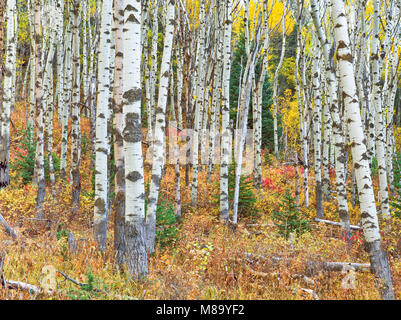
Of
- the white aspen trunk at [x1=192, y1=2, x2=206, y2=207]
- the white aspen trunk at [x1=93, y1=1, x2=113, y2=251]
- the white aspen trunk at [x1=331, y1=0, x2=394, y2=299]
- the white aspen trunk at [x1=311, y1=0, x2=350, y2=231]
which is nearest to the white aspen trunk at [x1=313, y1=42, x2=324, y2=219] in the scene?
the white aspen trunk at [x1=311, y1=0, x2=350, y2=231]

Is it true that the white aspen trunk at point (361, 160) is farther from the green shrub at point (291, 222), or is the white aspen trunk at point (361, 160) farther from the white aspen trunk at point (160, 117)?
the white aspen trunk at point (160, 117)

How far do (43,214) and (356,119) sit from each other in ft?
22.8

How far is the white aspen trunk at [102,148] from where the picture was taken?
5.04m

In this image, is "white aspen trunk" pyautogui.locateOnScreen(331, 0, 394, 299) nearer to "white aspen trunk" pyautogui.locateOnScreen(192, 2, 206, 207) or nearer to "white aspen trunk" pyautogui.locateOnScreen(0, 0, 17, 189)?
"white aspen trunk" pyautogui.locateOnScreen(192, 2, 206, 207)

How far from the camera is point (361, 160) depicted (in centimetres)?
396

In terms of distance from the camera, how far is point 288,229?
6891mm

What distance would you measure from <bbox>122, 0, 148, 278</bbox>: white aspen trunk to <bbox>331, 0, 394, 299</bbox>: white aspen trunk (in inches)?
112

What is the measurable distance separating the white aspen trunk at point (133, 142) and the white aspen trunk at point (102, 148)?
4.28 feet

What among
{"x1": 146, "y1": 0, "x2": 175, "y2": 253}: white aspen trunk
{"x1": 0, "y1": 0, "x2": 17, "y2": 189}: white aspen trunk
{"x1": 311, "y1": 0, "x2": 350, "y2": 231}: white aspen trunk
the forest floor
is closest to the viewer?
the forest floor

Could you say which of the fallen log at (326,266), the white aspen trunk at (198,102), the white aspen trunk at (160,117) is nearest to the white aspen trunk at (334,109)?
the fallen log at (326,266)

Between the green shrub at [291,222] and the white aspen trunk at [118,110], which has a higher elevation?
the white aspen trunk at [118,110]

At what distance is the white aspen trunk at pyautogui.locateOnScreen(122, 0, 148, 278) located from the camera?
12.4 feet
